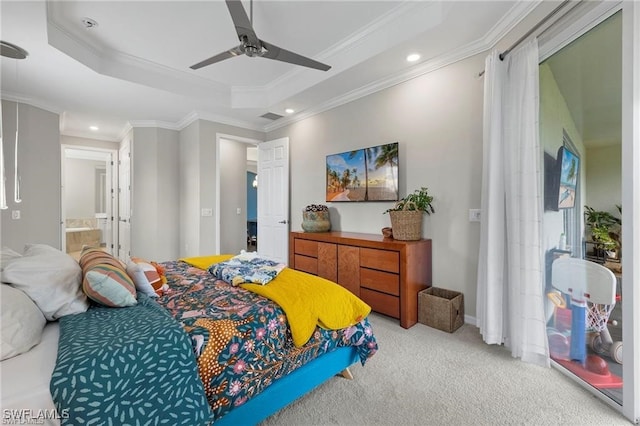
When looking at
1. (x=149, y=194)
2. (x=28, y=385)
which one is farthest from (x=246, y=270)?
(x=149, y=194)

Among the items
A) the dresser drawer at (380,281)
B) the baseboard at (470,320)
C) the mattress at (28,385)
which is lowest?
the baseboard at (470,320)

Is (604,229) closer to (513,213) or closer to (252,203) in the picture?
(513,213)

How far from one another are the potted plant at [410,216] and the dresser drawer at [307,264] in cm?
111

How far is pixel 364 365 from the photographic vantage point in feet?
6.67

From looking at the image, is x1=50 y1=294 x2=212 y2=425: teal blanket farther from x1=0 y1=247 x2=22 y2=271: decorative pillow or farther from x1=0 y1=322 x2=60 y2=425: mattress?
x1=0 y1=247 x2=22 y2=271: decorative pillow

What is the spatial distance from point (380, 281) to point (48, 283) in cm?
244

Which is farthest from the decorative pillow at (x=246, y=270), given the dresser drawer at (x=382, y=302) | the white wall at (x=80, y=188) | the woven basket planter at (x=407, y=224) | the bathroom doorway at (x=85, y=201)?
the white wall at (x=80, y=188)

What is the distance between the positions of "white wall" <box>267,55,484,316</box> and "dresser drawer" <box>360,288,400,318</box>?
21.9 inches

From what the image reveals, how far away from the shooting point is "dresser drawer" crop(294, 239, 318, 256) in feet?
11.7

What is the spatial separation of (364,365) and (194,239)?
3541 millimetres

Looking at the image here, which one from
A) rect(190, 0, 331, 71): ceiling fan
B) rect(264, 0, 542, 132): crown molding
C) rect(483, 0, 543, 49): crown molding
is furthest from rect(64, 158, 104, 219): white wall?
rect(483, 0, 543, 49): crown molding

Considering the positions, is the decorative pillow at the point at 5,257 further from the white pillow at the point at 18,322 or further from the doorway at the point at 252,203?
the doorway at the point at 252,203

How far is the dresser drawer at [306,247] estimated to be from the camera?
3.55 m

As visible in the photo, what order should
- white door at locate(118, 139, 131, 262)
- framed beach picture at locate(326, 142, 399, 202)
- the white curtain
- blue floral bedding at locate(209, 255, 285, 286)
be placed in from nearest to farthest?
blue floral bedding at locate(209, 255, 285, 286) < the white curtain < framed beach picture at locate(326, 142, 399, 202) < white door at locate(118, 139, 131, 262)
